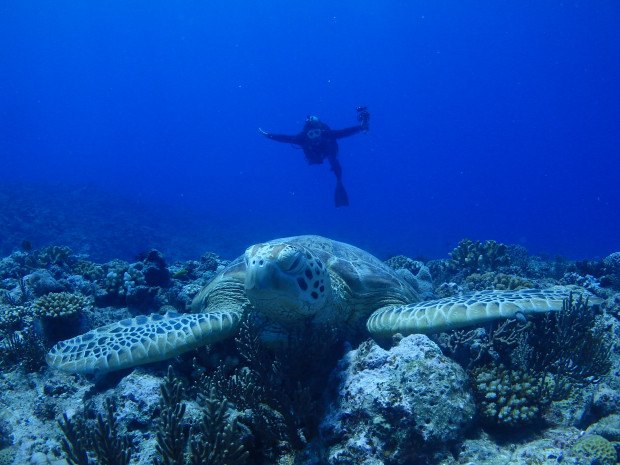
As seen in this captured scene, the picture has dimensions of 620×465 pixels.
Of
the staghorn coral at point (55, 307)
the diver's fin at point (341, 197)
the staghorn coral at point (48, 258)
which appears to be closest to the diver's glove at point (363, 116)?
the diver's fin at point (341, 197)

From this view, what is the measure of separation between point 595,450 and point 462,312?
1.09 m

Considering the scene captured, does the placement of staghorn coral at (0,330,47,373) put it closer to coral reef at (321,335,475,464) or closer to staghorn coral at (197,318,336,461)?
staghorn coral at (197,318,336,461)

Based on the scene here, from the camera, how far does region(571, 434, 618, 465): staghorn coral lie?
1875 millimetres

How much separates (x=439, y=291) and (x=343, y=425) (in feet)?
15.4

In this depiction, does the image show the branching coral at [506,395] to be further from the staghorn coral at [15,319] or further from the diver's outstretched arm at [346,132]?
the diver's outstretched arm at [346,132]

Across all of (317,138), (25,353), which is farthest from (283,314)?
(317,138)

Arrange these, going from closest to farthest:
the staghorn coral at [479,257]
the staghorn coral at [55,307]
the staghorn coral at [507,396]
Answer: the staghorn coral at [507,396]
the staghorn coral at [55,307]
the staghorn coral at [479,257]

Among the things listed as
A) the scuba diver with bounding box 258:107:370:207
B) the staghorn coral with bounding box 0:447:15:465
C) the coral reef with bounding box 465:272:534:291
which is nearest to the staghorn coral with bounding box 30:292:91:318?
the staghorn coral with bounding box 0:447:15:465

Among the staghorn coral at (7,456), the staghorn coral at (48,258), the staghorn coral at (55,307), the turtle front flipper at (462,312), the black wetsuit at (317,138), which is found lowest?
the staghorn coral at (7,456)

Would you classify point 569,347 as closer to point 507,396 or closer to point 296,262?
point 507,396

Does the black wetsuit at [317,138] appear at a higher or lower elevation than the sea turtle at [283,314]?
higher

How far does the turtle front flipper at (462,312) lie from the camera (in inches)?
109

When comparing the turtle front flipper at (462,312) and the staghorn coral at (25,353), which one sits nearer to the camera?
the turtle front flipper at (462,312)

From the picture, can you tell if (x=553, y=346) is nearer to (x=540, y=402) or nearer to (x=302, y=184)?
(x=540, y=402)
